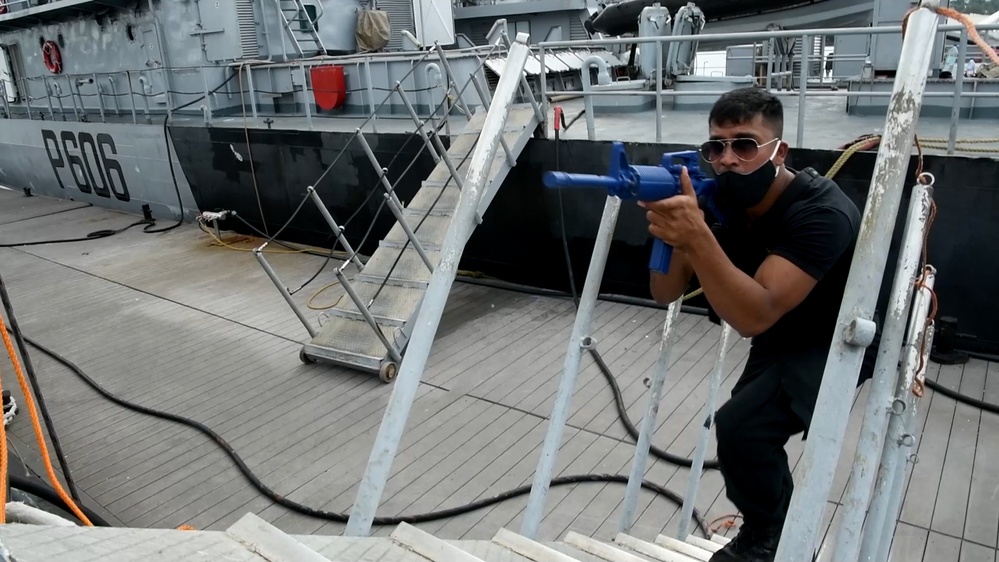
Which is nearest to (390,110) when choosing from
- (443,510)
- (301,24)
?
(301,24)

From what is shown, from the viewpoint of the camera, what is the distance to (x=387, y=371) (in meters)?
5.11

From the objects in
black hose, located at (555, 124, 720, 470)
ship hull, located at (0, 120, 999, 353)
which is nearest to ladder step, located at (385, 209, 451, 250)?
ship hull, located at (0, 120, 999, 353)

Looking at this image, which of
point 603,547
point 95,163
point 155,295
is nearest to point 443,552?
point 603,547

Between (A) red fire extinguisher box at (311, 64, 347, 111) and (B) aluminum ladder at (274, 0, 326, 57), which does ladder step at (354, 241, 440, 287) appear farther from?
(B) aluminum ladder at (274, 0, 326, 57)

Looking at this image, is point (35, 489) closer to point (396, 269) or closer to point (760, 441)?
point (760, 441)

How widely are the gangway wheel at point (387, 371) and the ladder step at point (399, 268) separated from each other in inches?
29.3

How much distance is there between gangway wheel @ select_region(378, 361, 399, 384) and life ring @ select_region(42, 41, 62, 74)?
1321 cm

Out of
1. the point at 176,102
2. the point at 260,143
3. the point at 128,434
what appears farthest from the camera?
the point at 176,102

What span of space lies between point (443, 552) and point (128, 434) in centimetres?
374

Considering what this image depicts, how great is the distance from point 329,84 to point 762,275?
8610mm

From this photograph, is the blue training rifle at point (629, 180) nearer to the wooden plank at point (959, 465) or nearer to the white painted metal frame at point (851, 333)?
the white painted metal frame at point (851, 333)

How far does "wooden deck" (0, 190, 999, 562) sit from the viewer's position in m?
3.51

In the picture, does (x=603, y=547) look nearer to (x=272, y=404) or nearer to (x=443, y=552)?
(x=443, y=552)

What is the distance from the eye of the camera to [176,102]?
38.7 feet
